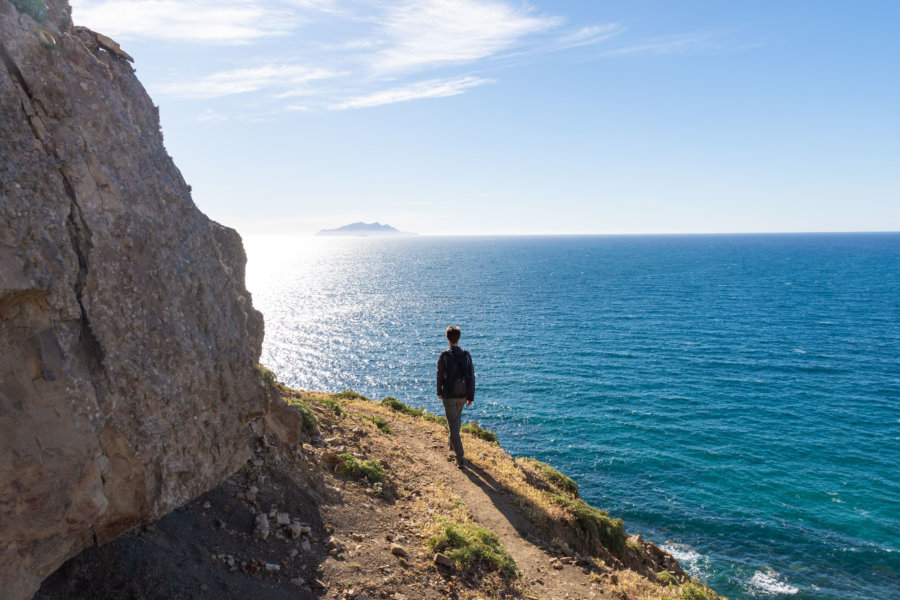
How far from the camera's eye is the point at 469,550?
992 centimetres

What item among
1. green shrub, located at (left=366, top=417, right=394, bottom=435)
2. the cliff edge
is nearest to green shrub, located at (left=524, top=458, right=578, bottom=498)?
the cliff edge

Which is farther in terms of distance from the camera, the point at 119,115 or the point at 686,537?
the point at 686,537

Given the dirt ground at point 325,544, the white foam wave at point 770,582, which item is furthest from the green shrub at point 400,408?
the white foam wave at point 770,582

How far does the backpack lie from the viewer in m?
13.5

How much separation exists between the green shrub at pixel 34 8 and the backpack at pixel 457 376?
9.70 metres

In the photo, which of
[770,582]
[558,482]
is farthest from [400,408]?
[770,582]

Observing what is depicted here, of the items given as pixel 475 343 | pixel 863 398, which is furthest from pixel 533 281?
pixel 863 398

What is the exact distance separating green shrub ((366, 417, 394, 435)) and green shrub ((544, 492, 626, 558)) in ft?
17.2

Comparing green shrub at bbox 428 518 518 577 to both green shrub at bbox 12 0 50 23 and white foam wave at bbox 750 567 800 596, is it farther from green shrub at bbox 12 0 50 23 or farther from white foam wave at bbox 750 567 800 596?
white foam wave at bbox 750 567 800 596

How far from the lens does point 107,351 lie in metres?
6.06

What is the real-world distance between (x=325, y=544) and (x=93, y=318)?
5.07 meters

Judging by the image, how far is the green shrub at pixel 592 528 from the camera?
1408 cm

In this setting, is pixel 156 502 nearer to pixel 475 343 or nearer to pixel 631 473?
pixel 631 473

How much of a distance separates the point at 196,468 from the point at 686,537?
1129 inches
